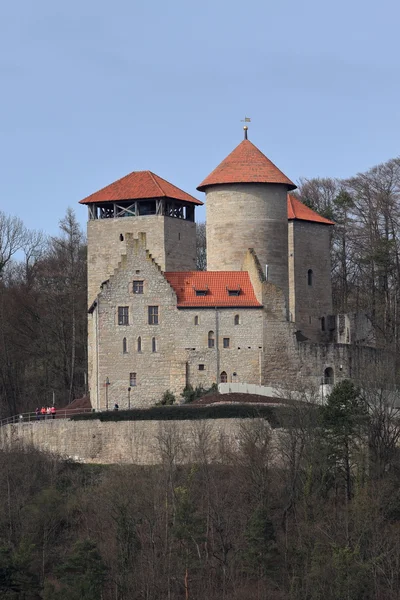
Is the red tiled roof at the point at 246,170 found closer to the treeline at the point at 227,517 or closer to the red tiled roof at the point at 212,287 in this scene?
the red tiled roof at the point at 212,287

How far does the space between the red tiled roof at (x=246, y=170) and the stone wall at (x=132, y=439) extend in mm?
12533

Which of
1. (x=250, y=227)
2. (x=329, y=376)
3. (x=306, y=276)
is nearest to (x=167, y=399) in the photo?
(x=329, y=376)

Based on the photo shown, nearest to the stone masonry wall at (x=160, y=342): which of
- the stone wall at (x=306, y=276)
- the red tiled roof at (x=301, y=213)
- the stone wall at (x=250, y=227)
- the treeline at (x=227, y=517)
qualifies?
the stone wall at (x=250, y=227)

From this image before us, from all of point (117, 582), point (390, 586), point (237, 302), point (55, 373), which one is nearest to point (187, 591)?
point (117, 582)

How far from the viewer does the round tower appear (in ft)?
264

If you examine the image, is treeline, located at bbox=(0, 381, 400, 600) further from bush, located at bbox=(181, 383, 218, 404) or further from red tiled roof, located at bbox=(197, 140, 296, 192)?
red tiled roof, located at bbox=(197, 140, 296, 192)

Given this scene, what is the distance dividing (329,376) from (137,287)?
328 inches

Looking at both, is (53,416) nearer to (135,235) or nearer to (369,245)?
(135,235)

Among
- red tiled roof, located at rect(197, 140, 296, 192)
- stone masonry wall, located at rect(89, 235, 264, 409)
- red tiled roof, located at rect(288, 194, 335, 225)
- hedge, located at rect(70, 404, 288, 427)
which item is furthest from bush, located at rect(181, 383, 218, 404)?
red tiled roof, located at rect(288, 194, 335, 225)

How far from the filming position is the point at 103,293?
77.3 m

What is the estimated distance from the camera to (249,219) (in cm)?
8056

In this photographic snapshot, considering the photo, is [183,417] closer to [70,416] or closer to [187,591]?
[70,416]

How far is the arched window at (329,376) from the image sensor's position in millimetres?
77938

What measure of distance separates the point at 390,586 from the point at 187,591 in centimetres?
653
